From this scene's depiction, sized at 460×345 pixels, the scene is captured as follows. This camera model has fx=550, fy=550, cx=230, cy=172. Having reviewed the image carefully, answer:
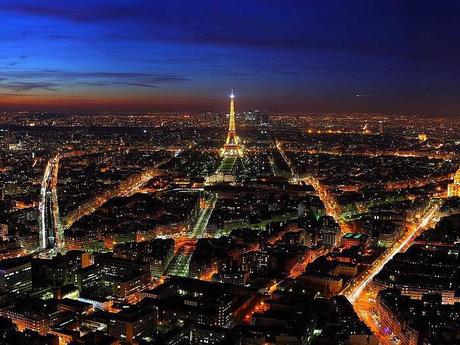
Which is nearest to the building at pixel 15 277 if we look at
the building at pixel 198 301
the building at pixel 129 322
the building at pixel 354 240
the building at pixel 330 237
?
the building at pixel 129 322

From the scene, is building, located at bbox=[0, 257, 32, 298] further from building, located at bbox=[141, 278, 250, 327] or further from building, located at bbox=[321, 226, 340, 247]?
building, located at bbox=[321, 226, 340, 247]

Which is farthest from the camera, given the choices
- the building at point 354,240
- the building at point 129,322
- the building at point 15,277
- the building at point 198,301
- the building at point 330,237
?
the building at point 330,237

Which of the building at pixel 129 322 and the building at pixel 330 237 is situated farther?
the building at pixel 330 237

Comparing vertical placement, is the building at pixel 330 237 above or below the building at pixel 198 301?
above

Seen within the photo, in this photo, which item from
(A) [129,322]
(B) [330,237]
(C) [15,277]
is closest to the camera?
(A) [129,322]

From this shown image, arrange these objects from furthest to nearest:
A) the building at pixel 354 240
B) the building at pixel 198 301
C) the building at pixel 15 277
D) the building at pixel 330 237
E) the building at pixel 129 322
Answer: the building at pixel 330 237, the building at pixel 354 240, the building at pixel 15 277, the building at pixel 198 301, the building at pixel 129 322

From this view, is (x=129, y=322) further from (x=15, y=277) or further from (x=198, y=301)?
(x=15, y=277)

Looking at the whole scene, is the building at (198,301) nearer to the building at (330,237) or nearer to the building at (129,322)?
the building at (129,322)

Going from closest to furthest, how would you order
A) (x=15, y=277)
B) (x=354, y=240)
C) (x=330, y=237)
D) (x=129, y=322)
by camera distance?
(x=129, y=322), (x=15, y=277), (x=354, y=240), (x=330, y=237)

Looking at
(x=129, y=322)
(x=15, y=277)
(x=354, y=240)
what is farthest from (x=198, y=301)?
(x=354, y=240)

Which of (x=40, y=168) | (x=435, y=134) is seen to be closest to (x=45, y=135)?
(x=40, y=168)

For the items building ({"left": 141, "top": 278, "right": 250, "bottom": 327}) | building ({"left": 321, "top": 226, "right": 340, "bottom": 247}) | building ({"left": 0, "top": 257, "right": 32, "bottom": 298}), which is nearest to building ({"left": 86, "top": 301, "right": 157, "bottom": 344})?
building ({"left": 141, "top": 278, "right": 250, "bottom": 327})
